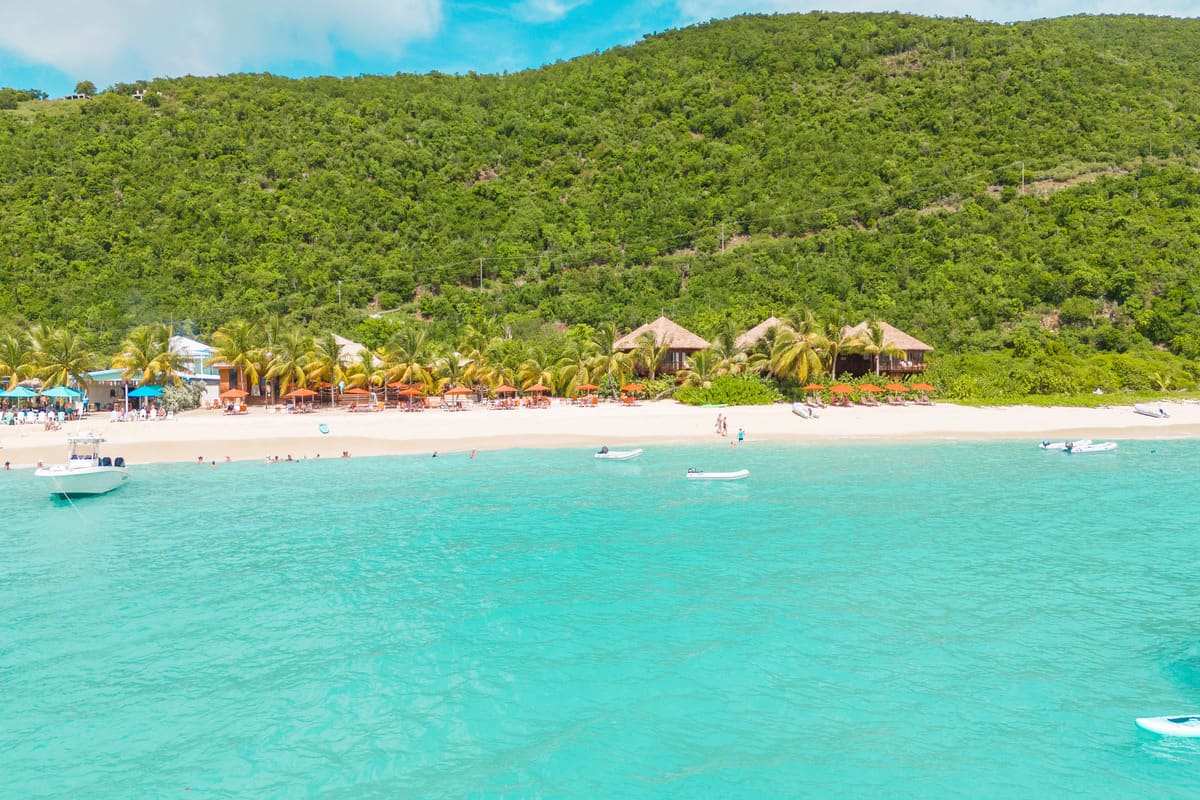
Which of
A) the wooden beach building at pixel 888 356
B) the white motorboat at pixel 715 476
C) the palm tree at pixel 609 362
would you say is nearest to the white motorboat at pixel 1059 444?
the wooden beach building at pixel 888 356

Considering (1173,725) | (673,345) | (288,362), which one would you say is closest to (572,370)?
(673,345)

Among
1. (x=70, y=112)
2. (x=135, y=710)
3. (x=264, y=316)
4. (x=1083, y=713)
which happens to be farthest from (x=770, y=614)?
(x=70, y=112)

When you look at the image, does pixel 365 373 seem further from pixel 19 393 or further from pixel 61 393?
pixel 19 393

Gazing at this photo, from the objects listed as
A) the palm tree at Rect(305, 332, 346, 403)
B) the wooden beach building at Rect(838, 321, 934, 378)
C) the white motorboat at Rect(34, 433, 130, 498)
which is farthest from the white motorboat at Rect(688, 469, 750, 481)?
the palm tree at Rect(305, 332, 346, 403)

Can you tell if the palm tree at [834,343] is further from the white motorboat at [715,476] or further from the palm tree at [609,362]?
the white motorboat at [715,476]

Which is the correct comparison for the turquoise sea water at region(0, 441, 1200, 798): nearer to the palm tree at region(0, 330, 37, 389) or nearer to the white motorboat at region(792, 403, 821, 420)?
the white motorboat at region(792, 403, 821, 420)
